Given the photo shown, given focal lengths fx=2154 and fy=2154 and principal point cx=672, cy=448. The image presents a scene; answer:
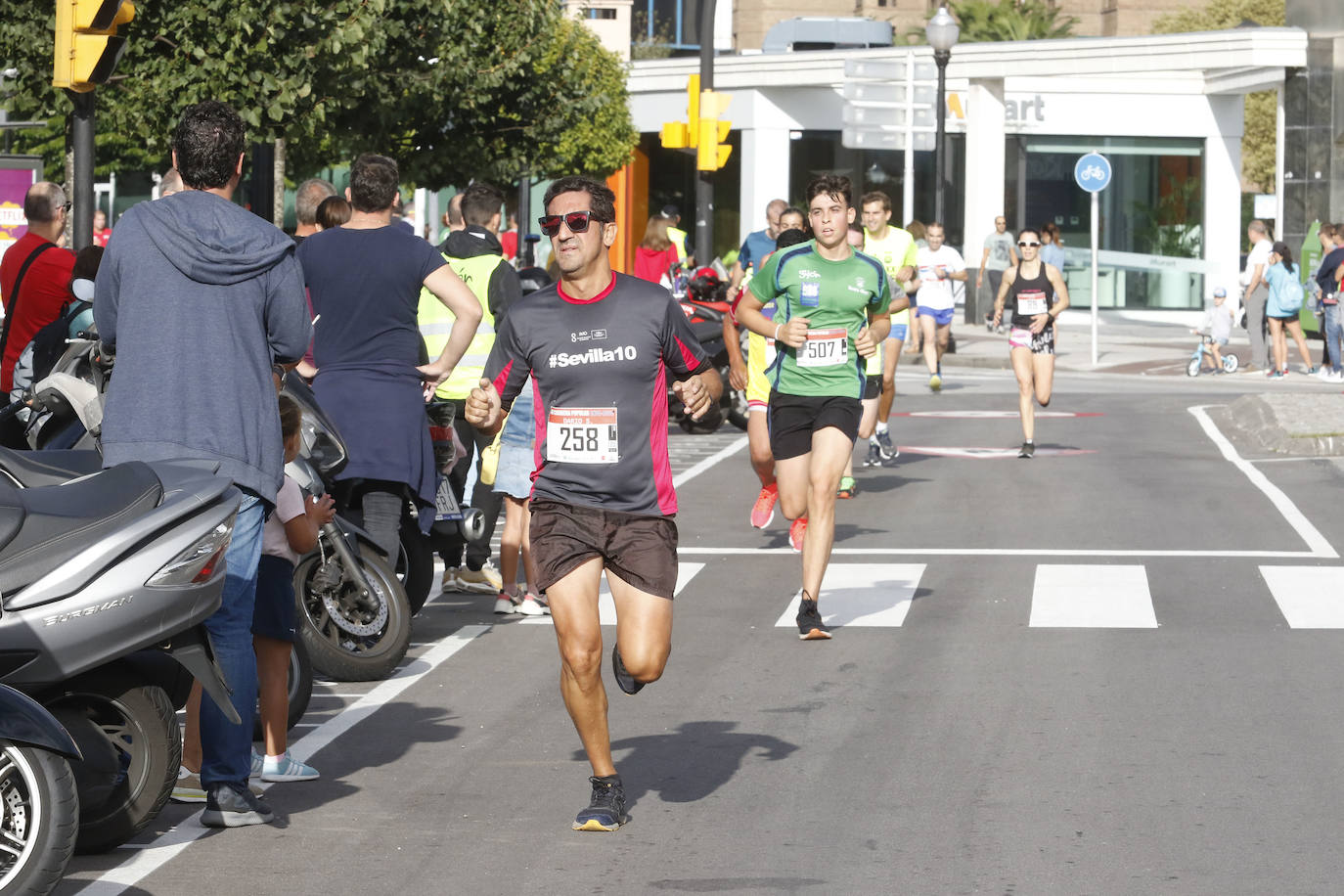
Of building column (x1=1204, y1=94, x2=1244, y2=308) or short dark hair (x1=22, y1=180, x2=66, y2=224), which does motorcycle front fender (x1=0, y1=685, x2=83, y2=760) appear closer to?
short dark hair (x1=22, y1=180, x2=66, y2=224)

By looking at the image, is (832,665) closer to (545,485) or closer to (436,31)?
(545,485)

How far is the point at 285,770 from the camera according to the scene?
6.78 m

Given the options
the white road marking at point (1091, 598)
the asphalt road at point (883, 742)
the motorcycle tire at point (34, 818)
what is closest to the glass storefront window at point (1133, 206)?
the asphalt road at point (883, 742)

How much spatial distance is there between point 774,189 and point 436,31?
25.9m

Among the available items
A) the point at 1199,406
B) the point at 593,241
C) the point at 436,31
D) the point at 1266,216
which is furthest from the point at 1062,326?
the point at 593,241

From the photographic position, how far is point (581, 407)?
6387 millimetres

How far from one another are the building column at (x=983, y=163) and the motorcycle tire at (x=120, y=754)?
123ft

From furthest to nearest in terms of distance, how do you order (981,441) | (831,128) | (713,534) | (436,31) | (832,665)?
(831,128) → (436,31) → (981,441) → (713,534) → (832,665)

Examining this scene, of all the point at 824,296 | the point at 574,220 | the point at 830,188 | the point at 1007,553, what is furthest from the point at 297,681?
the point at 1007,553

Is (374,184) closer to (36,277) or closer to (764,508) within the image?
(36,277)

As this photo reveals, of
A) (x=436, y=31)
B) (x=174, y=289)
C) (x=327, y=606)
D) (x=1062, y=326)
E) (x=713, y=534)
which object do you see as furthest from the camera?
(x=1062, y=326)

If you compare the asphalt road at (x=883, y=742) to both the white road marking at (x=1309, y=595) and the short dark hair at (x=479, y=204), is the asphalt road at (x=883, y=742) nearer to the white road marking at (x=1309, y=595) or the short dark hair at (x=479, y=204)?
the white road marking at (x=1309, y=595)

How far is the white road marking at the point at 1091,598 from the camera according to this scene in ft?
32.4

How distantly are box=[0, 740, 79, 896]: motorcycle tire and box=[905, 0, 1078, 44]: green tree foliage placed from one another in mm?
69034
